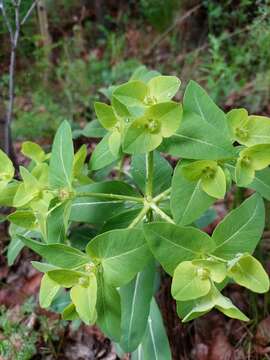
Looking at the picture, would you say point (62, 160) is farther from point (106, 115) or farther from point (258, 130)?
point (258, 130)

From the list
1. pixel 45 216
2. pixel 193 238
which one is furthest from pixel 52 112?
pixel 193 238

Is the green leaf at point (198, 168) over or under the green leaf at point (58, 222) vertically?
over

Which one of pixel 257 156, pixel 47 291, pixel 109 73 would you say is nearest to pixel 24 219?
pixel 47 291

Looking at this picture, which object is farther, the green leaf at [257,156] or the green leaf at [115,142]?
the green leaf at [115,142]

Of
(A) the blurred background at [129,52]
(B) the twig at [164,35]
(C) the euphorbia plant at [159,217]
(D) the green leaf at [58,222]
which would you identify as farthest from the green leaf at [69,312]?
(B) the twig at [164,35]

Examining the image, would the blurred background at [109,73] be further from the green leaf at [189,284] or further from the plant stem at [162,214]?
the green leaf at [189,284]
